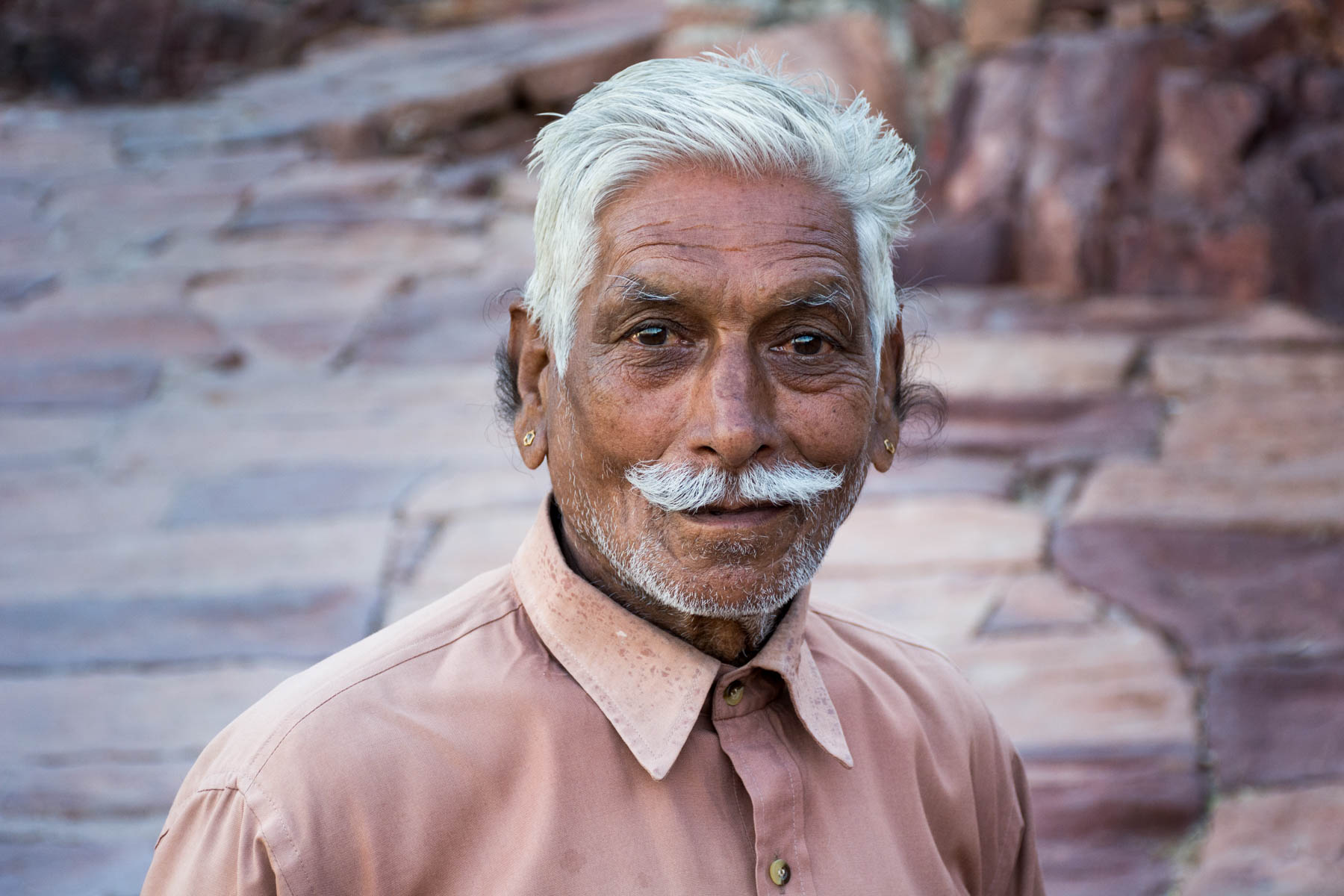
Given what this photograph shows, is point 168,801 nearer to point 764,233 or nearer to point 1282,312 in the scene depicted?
point 764,233

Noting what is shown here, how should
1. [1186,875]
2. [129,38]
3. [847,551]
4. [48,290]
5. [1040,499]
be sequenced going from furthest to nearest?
1. [129,38]
2. [48,290]
3. [1040,499]
4. [847,551]
5. [1186,875]

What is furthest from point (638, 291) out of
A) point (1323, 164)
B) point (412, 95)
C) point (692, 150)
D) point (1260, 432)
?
point (412, 95)

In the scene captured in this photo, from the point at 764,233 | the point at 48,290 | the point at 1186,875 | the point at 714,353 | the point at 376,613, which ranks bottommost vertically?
the point at 48,290

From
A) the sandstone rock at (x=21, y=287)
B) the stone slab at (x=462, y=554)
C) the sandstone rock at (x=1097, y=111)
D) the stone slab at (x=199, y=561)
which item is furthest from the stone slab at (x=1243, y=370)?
the sandstone rock at (x=21, y=287)

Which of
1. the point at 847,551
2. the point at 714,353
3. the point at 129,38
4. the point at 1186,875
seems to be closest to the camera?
the point at 714,353

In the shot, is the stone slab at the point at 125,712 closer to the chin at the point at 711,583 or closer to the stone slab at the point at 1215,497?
the chin at the point at 711,583

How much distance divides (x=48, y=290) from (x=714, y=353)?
6478mm

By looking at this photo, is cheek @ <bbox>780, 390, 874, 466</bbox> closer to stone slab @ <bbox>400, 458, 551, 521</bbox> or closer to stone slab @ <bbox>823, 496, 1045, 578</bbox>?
stone slab @ <bbox>823, 496, 1045, 578</bbox>

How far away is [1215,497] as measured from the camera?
4656 mm

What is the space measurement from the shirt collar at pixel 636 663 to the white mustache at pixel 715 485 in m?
0.14

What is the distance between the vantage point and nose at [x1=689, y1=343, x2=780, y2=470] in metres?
1.49

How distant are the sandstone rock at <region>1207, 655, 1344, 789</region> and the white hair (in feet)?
7.75

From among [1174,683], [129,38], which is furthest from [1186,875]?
[129,38]

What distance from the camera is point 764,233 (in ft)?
5.11
